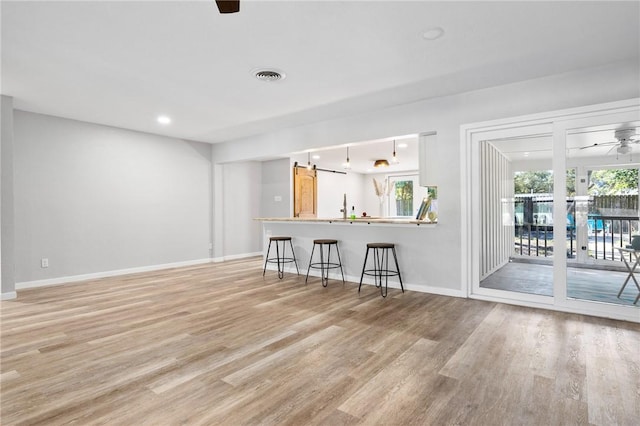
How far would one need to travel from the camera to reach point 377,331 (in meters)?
3.12

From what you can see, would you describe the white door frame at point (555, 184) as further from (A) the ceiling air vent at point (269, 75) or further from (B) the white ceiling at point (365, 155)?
(A) the ceiling air vent at point (269, 75)

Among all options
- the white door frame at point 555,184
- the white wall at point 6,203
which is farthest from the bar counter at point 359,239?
the white wall at point 6,203

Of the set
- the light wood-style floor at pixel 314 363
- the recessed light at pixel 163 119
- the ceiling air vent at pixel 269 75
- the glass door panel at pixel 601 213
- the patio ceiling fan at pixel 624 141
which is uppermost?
the recessed light at pixel 163 119

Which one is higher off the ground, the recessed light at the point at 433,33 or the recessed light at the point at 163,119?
the recessed light at the point at 163,119

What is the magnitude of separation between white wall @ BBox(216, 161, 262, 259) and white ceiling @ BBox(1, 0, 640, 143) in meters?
3.46

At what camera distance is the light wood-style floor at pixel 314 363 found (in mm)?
1890

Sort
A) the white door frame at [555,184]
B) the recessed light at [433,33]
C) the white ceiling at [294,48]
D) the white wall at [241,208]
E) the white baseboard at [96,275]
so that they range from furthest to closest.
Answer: the white wall at [241,208]
the white baseboard at [96,275]
the white door frame at [555,184]
the recessed light at [433,33]
the white ceiling at [294,48]

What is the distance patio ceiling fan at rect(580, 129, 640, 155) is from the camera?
3449mm

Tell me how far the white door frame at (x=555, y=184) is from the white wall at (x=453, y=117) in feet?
0.25

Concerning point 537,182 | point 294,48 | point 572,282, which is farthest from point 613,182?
point 294,48

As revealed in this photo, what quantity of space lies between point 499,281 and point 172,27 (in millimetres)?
4386

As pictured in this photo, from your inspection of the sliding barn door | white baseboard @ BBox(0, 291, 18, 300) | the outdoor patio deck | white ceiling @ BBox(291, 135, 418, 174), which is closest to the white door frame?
the outdoor patio deck

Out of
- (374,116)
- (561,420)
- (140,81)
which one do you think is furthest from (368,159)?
(561,420)

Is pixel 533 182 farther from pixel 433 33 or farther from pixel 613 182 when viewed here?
pixel 433 33
